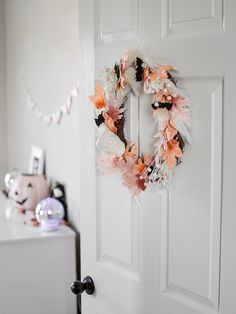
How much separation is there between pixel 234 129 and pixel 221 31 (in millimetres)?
220

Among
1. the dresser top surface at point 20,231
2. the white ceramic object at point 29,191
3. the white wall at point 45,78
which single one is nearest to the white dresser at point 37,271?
the dresser top surface at point 20,231

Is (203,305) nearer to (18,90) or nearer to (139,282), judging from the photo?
(139,282)

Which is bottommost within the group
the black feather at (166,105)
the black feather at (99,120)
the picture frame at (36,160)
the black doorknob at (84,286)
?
the black doorknob at (84,286)

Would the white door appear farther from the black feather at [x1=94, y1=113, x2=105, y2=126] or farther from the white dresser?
the white dresser

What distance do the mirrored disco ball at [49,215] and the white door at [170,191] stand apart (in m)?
0.80

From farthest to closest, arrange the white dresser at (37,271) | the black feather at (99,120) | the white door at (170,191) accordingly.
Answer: the white dresser at (37,271), the black feather at (99,120), the white door at (170,191)

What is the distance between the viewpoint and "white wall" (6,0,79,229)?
2.54 m

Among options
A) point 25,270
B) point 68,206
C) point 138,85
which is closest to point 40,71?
point 68,206

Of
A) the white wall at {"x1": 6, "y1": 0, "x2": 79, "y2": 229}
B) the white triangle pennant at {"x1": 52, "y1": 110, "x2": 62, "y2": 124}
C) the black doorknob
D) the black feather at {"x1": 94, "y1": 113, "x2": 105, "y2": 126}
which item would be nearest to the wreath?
the black feather at {"x1": 94, "y1": 113, "x2": 105, "y2": 126}

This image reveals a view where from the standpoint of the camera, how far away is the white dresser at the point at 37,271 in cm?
226

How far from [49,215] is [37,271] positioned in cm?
27

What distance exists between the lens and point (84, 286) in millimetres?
1629

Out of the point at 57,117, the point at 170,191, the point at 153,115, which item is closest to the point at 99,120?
the point at 153,115

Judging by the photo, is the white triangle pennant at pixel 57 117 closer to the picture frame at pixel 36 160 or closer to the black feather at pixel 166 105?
the picture frame at pixel 36 160
